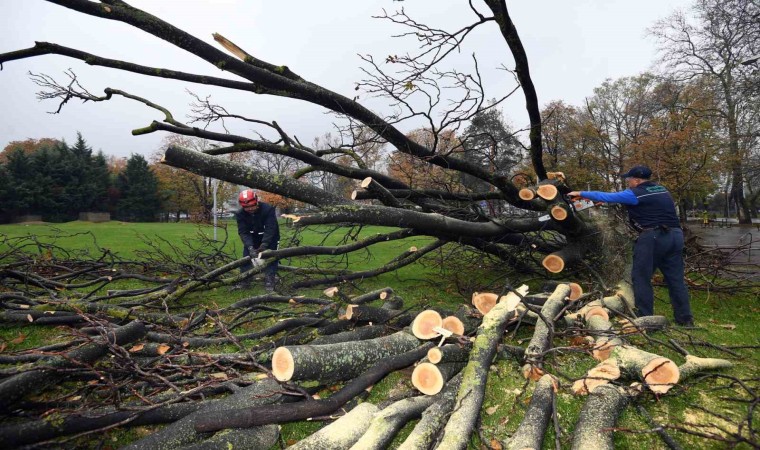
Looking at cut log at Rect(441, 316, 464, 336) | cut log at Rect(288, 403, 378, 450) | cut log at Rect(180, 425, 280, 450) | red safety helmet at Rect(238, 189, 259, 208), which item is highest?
red safety helmet at Rect(238, 189, 259, 208)

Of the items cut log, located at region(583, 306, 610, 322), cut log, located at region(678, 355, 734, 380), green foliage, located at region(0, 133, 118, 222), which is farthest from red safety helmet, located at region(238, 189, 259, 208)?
green foliage, located at region(0, 133, 118, 222)

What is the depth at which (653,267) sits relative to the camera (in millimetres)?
3721

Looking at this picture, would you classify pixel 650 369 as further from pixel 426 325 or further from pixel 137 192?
pixel 137 192

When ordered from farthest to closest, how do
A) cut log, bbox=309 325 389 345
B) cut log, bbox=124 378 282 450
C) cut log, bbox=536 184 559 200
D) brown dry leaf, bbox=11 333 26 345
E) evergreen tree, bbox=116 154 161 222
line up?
evergreen tree, bbox=116 154 161 222
cut log, bbox=536 184 559 200
brown dry leaf, bbox=11 333 26 345
cut log, bbox=309 325 389 345
cut log, bbox=124 378 282 450

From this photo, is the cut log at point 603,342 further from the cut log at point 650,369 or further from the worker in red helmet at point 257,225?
the worker in red helmet at point 257,225

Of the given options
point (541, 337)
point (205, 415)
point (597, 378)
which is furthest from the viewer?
point (541, 337)

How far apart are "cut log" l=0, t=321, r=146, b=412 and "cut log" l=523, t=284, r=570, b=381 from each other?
267cm

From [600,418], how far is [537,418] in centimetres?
30

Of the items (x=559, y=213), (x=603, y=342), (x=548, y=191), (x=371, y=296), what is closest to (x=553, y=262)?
(x=559, y=213)

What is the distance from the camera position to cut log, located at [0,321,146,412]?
6.66 feet

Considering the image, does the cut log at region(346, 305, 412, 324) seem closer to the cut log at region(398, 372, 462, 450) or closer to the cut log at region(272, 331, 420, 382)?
the cut log at region(272, 331, 420, 382)

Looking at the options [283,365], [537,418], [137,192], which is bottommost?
[537,418]

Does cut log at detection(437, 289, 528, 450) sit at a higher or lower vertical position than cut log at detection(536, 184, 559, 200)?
lower

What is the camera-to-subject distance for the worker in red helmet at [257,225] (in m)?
5.48
